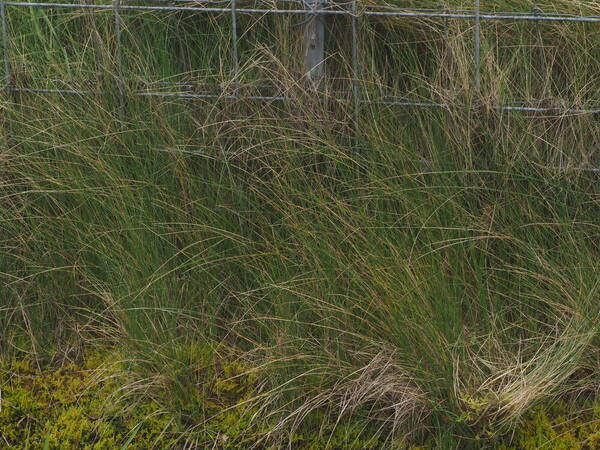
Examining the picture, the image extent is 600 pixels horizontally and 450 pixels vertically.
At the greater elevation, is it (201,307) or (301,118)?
(301,118)

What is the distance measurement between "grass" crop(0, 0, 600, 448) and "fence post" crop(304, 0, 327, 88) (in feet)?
0.18

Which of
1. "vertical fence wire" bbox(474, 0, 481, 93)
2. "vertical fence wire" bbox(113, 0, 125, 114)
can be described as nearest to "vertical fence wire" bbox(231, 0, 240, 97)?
"vertical fence wire" bbox(113, 0, 125, 114)

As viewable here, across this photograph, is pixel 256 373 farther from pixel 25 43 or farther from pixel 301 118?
pixel 25 43

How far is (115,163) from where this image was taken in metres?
4.03

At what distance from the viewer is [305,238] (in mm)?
3768

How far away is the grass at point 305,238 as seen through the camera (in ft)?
11.6

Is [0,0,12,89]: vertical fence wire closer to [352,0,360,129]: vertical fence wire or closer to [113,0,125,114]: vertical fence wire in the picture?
[113,0,125,114]: vertical fence wire

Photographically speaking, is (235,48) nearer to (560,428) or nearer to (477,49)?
(477,49)

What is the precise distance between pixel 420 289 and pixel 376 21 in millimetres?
1235

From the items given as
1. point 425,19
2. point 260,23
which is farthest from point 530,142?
point 260,23

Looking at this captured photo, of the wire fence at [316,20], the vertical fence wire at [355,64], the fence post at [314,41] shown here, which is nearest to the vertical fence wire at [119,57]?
the wire fence at [316,20]

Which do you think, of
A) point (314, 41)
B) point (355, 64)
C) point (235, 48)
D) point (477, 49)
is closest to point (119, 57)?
point (235, 48)

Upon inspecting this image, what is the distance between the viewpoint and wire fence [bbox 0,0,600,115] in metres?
4.05

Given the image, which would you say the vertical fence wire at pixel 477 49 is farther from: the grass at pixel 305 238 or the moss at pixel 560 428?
the moss at pixel 560 428
